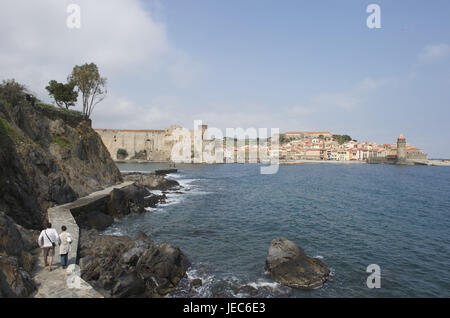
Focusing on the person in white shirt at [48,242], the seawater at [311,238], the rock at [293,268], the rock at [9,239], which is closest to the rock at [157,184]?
the seawater at [311,238]

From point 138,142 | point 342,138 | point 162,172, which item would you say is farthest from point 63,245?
point 342,138

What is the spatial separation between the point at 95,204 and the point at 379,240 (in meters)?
16.6

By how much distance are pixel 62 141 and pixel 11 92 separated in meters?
4.74

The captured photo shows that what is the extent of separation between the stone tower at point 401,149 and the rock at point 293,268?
111 m

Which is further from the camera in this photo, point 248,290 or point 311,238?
point 311,238

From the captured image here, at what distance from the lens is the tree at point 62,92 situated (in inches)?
1119

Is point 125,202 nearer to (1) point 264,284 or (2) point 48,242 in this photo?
(2) point 48,242

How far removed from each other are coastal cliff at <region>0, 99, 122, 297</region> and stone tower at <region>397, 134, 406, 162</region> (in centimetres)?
Answer: 10776

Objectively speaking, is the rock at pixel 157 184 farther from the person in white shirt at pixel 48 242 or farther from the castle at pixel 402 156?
the castle at pixel 402 156

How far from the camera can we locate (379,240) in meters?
14.7

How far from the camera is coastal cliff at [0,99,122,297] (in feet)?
24.7

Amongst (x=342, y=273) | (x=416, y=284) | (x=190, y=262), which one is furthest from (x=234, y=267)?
(x=416, y=284)

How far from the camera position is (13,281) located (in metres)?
6.19
